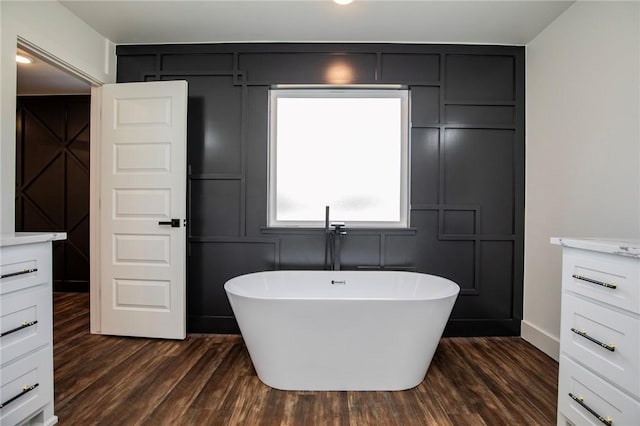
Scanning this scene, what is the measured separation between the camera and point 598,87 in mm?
1879

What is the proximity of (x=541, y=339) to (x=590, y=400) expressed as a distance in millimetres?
1214

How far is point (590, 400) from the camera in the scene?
4.05 feet

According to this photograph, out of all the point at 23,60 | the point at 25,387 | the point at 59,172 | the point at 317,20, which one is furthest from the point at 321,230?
the point at 59,172

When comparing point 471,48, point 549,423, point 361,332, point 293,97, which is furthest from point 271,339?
point 471,48

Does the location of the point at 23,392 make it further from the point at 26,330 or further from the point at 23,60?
the point at 23,60

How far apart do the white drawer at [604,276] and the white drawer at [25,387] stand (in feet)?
7.65

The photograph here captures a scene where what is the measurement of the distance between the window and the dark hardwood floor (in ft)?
3.87

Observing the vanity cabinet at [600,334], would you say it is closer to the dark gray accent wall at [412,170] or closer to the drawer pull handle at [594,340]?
the drawer pull handle at [594,340]

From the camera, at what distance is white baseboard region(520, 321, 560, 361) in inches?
85.0

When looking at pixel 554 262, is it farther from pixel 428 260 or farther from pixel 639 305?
pixel 639 305

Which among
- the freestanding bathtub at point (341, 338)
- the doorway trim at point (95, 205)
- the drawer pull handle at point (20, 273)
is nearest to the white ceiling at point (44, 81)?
the doorway trim at point (95, 205)

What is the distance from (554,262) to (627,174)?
2.52 ft

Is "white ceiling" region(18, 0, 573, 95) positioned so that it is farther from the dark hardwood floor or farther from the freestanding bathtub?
the dark hardwood floor

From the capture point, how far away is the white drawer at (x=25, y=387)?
48.8 inches
